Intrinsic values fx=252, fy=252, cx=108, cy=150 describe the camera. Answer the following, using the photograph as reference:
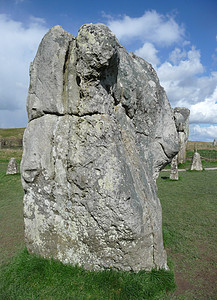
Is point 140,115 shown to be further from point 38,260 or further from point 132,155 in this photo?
point 38,260

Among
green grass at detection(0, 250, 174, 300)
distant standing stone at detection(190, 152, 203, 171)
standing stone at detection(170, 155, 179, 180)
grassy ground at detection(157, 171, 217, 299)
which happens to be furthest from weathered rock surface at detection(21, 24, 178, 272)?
distant standing stone at detection(190, 152, 203, 171)

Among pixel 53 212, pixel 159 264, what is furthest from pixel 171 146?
pixel 53 212

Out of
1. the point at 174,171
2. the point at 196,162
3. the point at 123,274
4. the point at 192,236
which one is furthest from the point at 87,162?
the point at 196,162

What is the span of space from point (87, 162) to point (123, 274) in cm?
185

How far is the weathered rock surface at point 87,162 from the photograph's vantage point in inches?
156

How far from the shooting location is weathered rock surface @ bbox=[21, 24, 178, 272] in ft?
13.0

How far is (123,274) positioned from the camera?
3.96 m

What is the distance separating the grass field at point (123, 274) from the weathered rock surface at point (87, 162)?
0.22 metres

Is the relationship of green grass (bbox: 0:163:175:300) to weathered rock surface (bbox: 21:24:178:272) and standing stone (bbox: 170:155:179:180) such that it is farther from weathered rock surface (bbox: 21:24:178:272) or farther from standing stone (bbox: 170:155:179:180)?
standing stone (bbox: 170:155:179:180)

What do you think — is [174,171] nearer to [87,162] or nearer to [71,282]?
[87,162]

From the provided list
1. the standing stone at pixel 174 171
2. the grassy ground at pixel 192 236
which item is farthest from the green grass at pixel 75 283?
the standing stone at pixel 174 171

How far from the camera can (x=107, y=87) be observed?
4.36 m

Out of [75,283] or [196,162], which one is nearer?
[75,283]

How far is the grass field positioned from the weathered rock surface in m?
0.22
